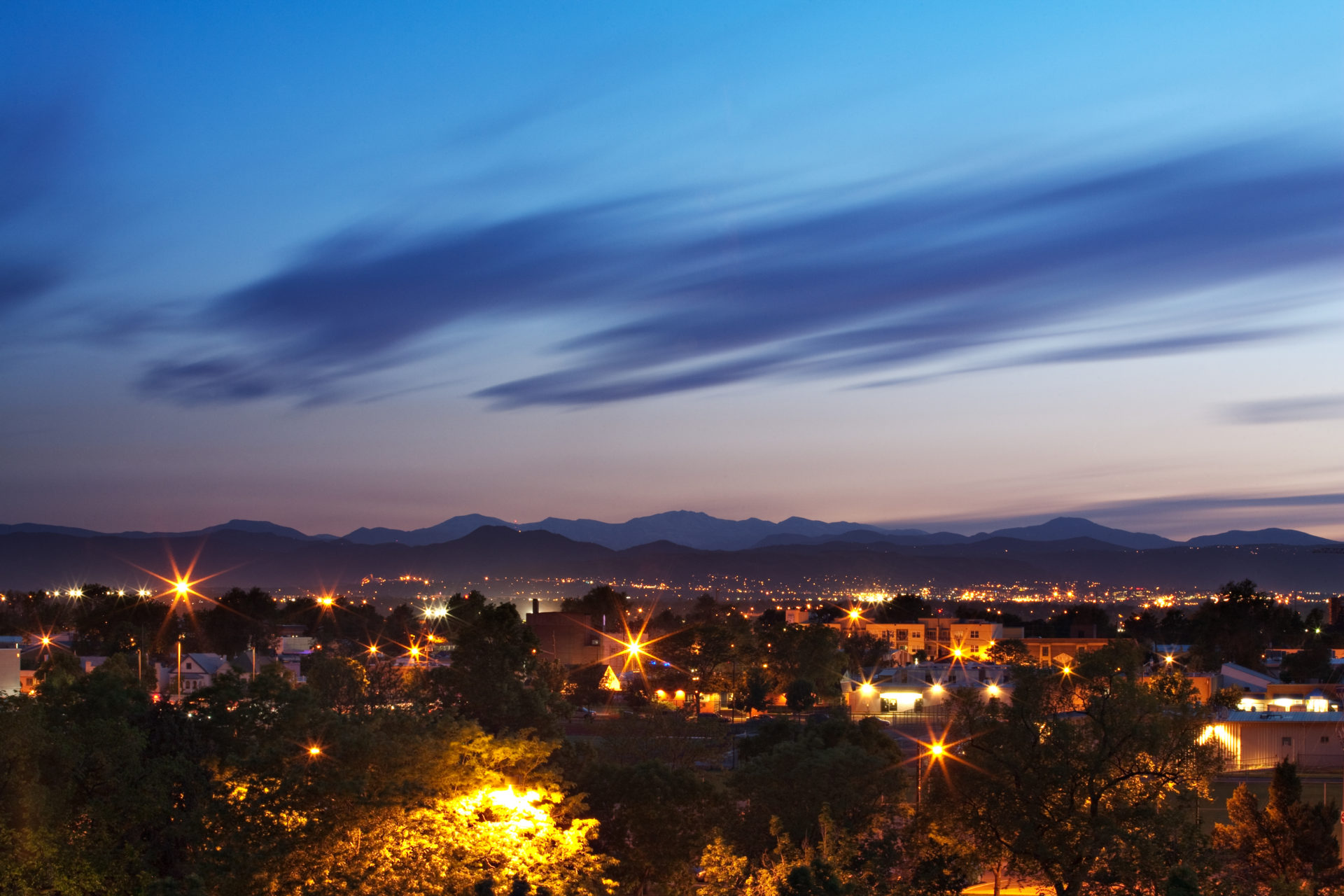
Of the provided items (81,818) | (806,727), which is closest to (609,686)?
(806,727)

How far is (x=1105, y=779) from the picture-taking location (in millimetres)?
19875

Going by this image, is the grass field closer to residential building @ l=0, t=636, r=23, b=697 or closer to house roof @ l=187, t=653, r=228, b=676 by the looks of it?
residential building @ l=0, t=636, r=23, b=697

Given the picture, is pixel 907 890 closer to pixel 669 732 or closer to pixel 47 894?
pixel 47 894

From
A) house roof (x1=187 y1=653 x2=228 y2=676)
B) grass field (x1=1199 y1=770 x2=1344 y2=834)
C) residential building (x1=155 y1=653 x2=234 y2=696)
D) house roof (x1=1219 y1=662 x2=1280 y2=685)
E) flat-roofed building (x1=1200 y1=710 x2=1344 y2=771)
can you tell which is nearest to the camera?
grass field (x1=1199 y1=770 x2=1344 y2=834)

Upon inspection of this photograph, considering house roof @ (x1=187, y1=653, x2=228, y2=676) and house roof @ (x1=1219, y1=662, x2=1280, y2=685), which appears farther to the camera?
house roof @ (x1=187, y1=653, x2=228, y2=676)

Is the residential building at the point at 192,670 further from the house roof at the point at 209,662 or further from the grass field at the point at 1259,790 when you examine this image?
the grass field at the point at 1259,790

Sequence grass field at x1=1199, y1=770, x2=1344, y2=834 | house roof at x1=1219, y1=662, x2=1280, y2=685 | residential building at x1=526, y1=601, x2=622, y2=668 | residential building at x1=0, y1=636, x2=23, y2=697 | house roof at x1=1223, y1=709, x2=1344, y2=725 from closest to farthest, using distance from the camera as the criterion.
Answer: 1. grass field at x1=1199, y1=770, x2=1344, y2=834
2. residential building at x1=0, y1=636, x2=23, y2=697
3. house roof at x1=1223, y1=709, x2=1344, y2=725
4. house roof at x1=1219, y1=662, x2=1280, y2=685
5. residential building at x1=526, y1=601, x2=622, y2=668

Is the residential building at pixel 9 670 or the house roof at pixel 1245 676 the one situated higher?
the residential building at pixel 9 670

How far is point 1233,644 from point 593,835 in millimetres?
82401


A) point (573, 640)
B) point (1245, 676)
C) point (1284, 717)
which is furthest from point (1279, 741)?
point (573, 640)

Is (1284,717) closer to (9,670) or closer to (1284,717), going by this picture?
(1284,717)

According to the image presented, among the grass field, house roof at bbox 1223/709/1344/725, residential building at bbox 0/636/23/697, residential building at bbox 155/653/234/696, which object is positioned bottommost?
the grass field

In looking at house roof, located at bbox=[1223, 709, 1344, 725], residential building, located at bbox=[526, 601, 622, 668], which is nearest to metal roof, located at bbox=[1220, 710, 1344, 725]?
house roof, located at bbox=[1223, 709, 1344, 725]

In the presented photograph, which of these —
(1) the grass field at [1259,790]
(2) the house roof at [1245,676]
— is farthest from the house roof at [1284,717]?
(2) the house roof at [1245,676]
